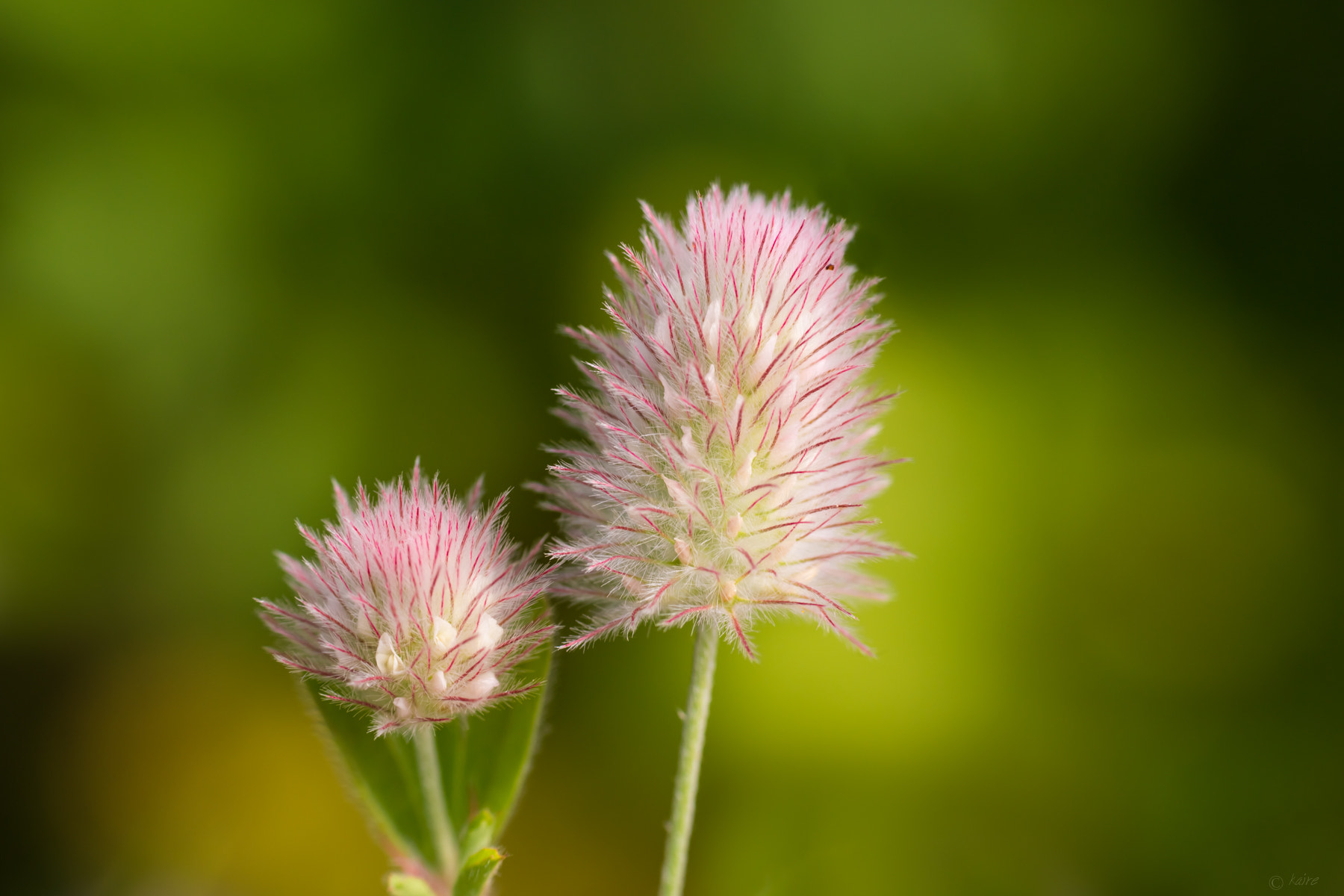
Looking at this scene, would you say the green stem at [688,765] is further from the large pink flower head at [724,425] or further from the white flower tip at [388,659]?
the white flower tip at [388,659]

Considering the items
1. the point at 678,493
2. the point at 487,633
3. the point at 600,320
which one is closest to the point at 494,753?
the point at 487,633

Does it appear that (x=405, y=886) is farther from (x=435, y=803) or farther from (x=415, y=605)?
(x=415, y=605)

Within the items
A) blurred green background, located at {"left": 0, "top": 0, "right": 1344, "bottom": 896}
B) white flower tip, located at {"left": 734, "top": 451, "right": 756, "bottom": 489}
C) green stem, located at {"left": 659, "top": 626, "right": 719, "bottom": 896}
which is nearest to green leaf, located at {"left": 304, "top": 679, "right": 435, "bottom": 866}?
green stem, located at {"left": 659, "top": 626, "right": 719, "bottom": 896}

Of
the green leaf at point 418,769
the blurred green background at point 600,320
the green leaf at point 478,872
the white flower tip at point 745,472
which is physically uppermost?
the blurred green background at point 600,320

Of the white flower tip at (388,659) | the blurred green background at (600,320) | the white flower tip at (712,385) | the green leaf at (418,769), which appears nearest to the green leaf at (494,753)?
the green leaf at (418,769)

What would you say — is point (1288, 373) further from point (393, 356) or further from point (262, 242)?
point (262, 242)

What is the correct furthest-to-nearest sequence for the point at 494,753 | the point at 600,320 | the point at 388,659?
the point at 600,320 < the point at 494,753 < the point at 388,659

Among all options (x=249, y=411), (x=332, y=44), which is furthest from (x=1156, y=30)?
(x=249, y=411)
